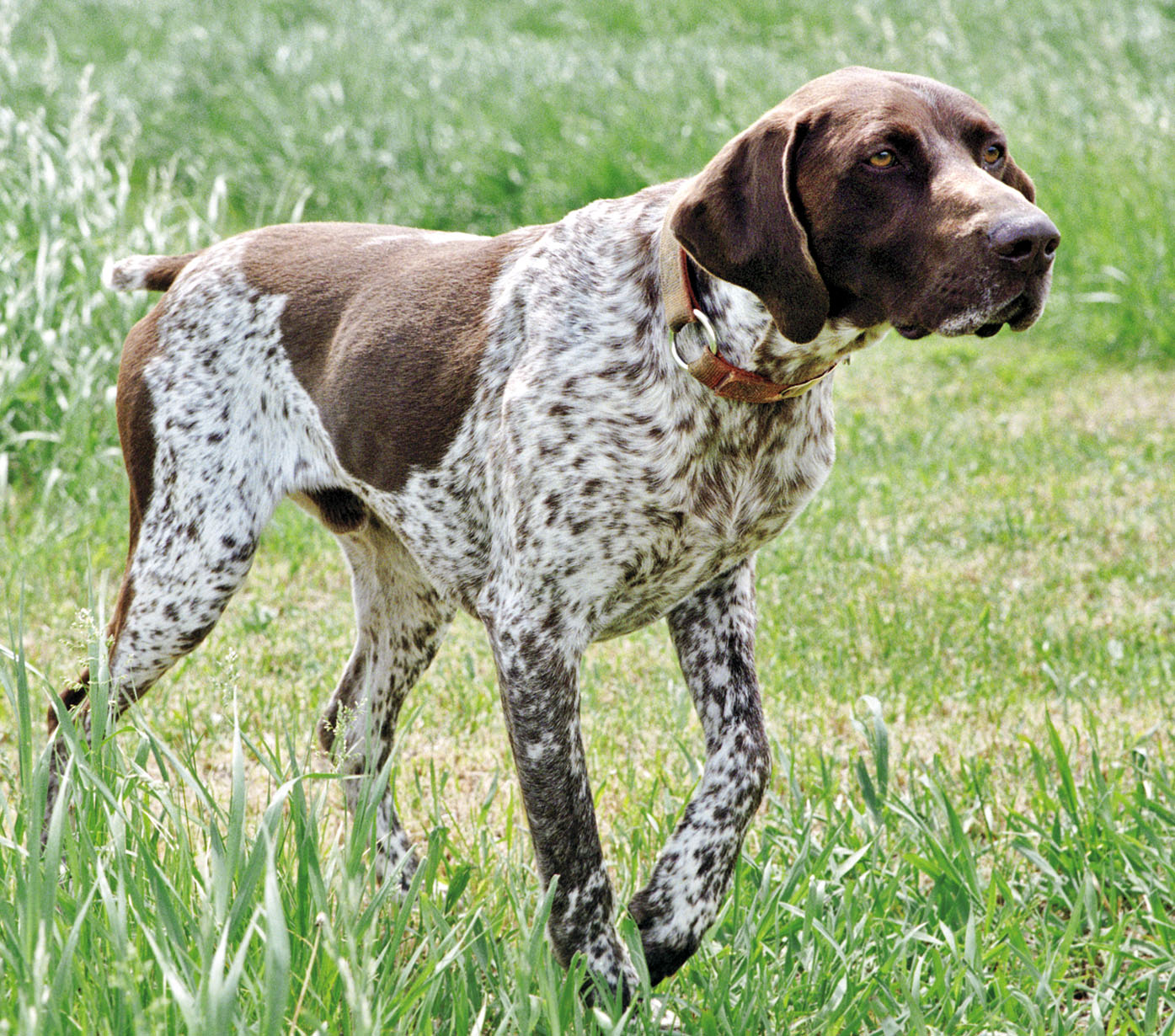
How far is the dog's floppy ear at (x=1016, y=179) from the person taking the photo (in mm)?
2709

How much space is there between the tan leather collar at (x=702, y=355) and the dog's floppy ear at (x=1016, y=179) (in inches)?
20.9

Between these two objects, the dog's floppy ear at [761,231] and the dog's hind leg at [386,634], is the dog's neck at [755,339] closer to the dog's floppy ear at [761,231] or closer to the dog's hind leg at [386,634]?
the dog's floppy ear at [761,231]

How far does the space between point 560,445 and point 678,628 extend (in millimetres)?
493

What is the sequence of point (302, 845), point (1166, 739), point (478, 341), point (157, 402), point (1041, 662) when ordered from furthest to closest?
1. point (1041, 662)
2. point (1166, 739)
3. point (157, 402)
4. point (478, 341)
5. point (302, 845)

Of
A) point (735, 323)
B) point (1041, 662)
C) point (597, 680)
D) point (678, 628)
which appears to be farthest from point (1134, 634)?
point (735, 323)

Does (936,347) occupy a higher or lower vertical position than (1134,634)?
lower

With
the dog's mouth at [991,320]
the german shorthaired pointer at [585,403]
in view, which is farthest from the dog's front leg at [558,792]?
the dog's mouth at [991,320]

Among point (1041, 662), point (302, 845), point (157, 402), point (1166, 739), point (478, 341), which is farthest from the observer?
point (1041, 662)

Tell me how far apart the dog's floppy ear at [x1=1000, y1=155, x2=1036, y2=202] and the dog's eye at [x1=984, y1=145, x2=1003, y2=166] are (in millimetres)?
44

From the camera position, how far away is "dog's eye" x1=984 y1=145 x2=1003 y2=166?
261 centimetres

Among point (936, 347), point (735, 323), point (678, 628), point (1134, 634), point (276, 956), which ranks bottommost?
point (936, 347)

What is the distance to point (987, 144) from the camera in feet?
8.55

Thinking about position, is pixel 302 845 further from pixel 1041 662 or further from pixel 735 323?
pixel 1041 662

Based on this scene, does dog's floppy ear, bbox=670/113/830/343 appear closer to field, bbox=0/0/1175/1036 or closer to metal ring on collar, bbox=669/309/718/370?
metal ring on collar, bbox=669/309/718/370
